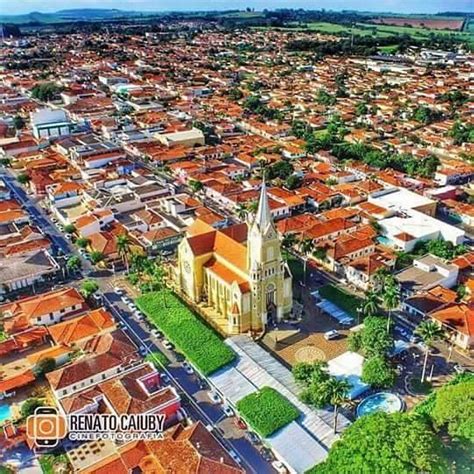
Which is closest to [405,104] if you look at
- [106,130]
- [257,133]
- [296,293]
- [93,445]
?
[257,133]

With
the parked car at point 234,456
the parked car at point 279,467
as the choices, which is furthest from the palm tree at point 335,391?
the parked car at point 234,456

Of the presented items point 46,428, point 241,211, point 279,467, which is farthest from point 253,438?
point 241,211

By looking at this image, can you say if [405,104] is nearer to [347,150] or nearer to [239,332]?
[347,150]

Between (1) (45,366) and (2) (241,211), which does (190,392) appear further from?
(2) (241,211)

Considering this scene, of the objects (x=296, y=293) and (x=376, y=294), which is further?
(x=296, y=293)

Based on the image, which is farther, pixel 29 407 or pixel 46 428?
pixel 29 407

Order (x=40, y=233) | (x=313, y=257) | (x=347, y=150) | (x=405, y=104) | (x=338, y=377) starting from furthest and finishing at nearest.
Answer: (x=405, y=104) < (x=347, y=150) < (x=40, y=233) < (x=313, y=257) < (x=338, y=377)

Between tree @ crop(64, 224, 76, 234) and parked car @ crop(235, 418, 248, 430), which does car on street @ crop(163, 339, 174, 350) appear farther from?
tree @ crop(64, 224, 76, 234)

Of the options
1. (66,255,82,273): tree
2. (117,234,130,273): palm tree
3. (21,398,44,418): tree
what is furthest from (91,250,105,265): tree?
(21,398,44,418): tree
